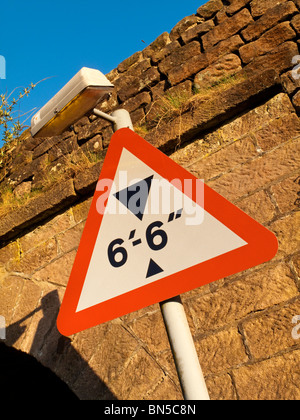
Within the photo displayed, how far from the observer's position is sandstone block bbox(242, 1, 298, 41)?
9.50 ft

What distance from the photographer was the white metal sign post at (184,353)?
1.26 meters

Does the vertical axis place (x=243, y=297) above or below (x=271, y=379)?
above

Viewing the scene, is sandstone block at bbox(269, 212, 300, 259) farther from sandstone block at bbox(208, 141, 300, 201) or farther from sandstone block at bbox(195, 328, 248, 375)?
sandstone block at bbox(195, 328, 248, 375)

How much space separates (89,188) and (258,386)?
1759 mm

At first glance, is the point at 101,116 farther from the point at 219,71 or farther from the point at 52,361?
the point at 52,361

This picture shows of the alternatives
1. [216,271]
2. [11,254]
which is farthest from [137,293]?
[11,254]

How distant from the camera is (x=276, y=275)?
2.18 meters

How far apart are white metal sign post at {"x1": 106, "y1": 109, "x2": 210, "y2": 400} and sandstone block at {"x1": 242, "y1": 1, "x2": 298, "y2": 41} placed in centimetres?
→ 232

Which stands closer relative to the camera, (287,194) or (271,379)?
(271,379)

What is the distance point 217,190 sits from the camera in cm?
253

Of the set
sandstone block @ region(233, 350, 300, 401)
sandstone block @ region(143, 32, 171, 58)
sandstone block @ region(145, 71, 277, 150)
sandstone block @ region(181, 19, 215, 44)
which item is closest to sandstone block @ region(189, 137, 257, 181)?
sandstone block @ region(145, 71, 277, 150)

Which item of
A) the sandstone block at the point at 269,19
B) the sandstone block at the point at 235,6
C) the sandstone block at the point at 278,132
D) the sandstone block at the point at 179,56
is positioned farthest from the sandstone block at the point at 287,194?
the sandstone block at the point at 235,6

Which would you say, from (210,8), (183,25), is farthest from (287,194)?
(183,25)

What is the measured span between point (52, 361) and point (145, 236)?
5.30ft
